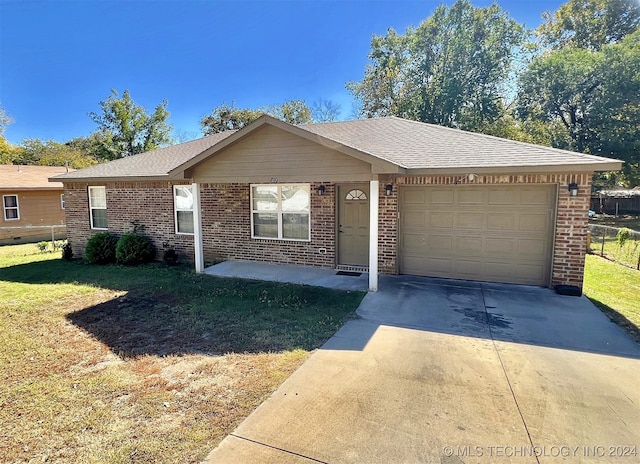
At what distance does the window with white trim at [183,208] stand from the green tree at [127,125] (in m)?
24.1

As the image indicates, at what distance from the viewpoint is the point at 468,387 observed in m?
3.70

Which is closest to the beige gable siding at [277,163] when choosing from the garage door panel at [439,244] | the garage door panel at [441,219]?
the garage door panel at [441,219]

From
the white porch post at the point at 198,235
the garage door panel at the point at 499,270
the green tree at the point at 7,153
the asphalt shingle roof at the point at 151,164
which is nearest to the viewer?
the garage door panel at the point at 499,270

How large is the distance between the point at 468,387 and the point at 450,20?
29.5 metres

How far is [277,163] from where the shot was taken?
756cm

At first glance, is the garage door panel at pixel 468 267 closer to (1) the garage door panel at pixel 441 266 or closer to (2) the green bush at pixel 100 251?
(1) the garage door panel at pixel 441 266

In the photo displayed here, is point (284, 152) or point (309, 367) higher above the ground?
point (284, 152)

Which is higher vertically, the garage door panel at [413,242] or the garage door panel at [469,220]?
the garage door panel at [469,220]

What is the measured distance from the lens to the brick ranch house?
22.4ft

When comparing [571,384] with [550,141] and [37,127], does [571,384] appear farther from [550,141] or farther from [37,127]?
[37,127]

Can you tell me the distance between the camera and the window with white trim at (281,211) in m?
9.21

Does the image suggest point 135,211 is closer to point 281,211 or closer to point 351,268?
point 281,211

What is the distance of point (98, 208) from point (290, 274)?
25.3 feet

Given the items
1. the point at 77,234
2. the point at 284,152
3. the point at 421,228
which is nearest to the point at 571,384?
the point at 421,228
